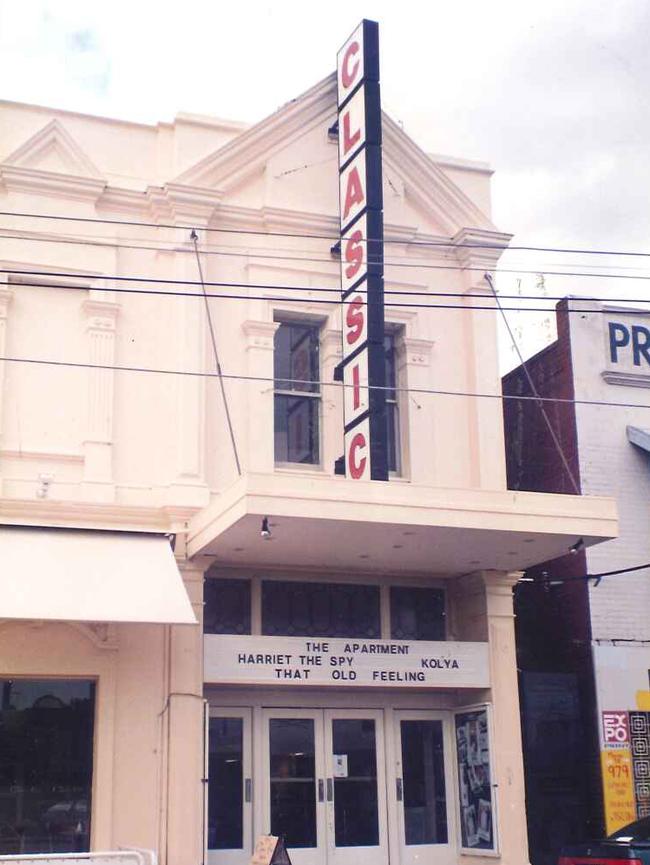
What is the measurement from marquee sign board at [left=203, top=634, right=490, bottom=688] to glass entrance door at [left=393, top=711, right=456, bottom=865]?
102cm

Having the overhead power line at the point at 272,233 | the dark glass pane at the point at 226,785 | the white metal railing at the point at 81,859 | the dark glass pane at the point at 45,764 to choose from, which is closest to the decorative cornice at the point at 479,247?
the overhead power line at the point at 272,233

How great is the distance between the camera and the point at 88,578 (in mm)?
13688

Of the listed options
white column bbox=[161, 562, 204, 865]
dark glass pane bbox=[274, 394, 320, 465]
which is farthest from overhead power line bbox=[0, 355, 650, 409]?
white column bbox=[161, 562, 204, 865]

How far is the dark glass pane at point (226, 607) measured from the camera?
15.9 metres

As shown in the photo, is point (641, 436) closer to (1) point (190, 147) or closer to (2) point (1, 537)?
(1) point (190, 147)

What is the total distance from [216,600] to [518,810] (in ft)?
15.2

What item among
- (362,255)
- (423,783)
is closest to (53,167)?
(362,255)

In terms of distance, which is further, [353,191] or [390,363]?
[390,363]

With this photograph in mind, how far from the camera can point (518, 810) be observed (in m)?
15.7

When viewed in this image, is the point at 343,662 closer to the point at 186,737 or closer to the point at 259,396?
the point at 186,737

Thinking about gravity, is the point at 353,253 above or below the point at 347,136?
below

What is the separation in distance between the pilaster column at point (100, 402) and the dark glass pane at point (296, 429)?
2.35 meters

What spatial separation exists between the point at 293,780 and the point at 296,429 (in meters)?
4.55

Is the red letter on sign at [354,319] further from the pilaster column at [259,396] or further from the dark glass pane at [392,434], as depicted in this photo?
the dark glass pane at [392,434]
